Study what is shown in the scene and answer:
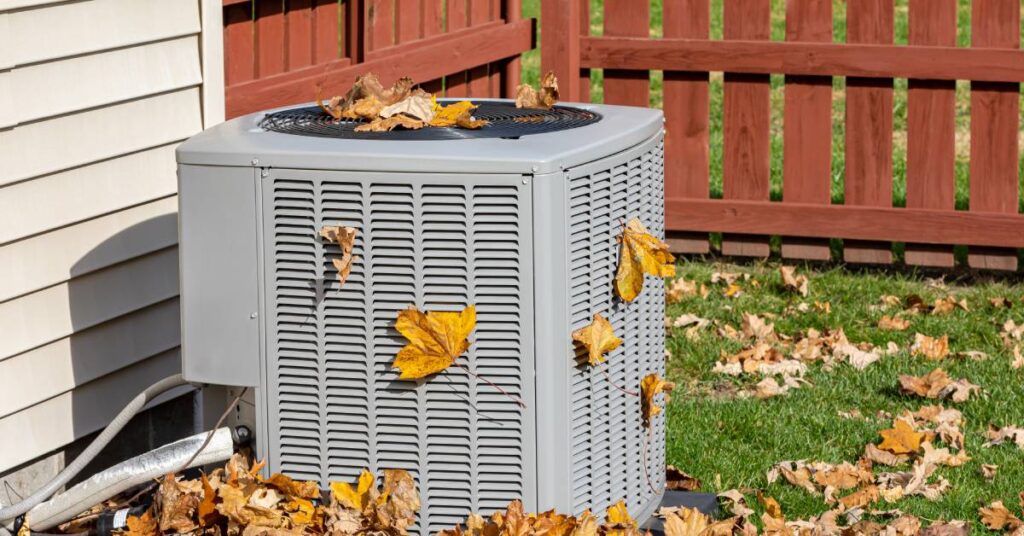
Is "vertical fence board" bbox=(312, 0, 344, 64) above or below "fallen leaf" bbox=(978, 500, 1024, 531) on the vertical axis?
above

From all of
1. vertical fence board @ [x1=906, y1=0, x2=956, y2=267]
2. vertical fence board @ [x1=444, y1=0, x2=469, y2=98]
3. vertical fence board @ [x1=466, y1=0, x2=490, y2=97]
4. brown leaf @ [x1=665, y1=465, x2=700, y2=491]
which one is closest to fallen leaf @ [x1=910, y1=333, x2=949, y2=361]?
vertical fence board @ [x1=906, y1=0, x2=956, y2=267]

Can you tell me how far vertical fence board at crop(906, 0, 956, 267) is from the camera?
22.0ft

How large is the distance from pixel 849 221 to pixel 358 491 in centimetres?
420

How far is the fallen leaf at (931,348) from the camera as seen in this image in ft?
17.8

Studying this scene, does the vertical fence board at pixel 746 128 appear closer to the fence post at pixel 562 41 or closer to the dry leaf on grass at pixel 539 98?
the fence post at pixel 562 41

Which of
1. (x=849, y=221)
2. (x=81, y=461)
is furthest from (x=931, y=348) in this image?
(x=81, y=461)

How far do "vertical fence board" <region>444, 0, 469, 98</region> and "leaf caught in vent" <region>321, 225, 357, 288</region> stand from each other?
3.22 meters

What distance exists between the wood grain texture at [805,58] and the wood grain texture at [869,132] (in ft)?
0.29

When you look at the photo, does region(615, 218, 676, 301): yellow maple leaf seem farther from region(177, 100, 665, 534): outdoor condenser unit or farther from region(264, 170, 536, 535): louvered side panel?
region(264, 170, 536, 535): louvered side panel

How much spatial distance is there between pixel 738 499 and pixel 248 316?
5.00ft

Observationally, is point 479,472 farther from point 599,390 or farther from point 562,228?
point 562,228

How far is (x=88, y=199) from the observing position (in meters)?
3.88

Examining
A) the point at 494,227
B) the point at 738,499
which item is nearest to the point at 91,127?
the point at 494,227

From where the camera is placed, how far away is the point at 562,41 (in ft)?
23.2
